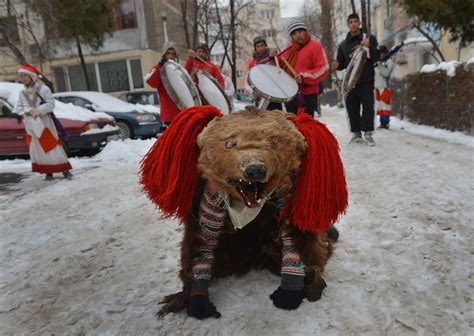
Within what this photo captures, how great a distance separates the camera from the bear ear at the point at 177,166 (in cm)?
202

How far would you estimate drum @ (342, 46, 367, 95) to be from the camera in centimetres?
618

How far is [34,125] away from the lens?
5.93 m

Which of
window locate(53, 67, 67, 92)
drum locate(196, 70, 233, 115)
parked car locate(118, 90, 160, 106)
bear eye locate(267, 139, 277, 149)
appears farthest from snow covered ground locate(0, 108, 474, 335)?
window locate(53, 67, 67, 92)

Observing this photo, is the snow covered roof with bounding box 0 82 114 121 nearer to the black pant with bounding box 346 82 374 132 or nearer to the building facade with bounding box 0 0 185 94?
the black pant with bounding box 346 82 374 132

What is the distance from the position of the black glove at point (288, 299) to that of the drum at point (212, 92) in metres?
3.09

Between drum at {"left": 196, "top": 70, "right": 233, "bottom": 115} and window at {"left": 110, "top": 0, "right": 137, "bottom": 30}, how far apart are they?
1978 centimetres

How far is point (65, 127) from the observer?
8273mm

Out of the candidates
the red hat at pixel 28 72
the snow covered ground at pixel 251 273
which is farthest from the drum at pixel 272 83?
the red hat at pixel 28 72

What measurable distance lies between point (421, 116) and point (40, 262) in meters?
9.17

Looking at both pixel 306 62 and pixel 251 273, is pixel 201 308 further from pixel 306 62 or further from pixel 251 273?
pixel 306 62

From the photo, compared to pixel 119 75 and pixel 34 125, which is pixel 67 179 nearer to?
pixel 34 125

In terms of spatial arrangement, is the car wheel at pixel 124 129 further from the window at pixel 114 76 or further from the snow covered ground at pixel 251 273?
the window at pixel 114 76

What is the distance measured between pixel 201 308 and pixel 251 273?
0.54 meters

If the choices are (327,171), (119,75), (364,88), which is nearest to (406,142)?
(364,88)
